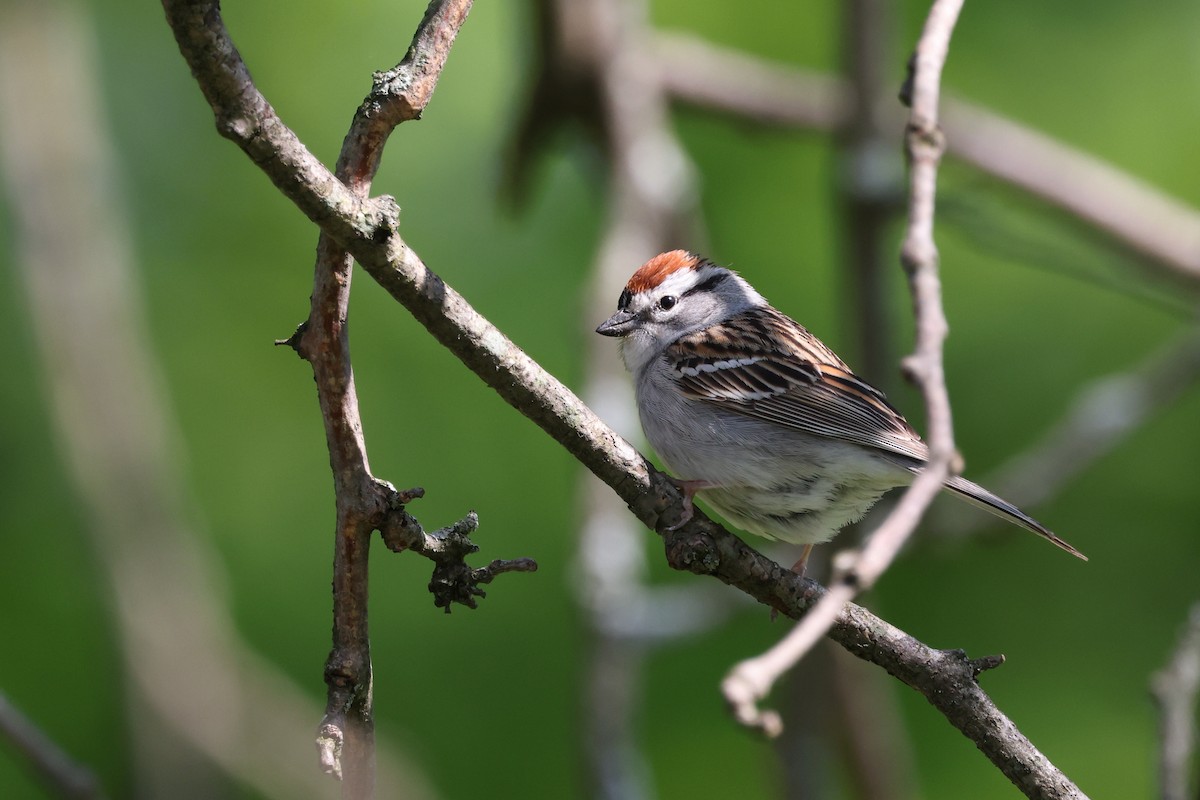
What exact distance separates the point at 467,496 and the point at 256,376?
1.21m

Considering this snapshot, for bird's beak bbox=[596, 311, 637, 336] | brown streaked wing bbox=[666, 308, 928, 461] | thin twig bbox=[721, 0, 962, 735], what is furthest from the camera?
bird's beak bbox=[596, 311, 637, 336]

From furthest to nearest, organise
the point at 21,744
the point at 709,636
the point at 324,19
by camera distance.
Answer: the point at 324,19
the point at 709,636
the point at 21,744

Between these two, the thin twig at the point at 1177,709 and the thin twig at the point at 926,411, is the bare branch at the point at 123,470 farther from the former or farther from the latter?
the thin twig at the point at 926,411

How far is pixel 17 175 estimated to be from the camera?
4.47 meters

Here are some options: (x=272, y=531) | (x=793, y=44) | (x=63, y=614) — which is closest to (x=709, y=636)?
(x=272, y=531)

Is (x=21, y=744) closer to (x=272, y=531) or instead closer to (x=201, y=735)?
(x=201, y=735)

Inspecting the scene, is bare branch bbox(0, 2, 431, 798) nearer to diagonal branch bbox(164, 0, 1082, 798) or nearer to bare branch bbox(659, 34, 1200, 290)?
diagonal branch bbox(164, 0, 1082, 798)

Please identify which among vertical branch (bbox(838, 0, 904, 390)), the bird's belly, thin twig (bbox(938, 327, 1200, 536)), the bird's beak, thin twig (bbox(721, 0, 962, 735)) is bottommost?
thin twig (bbox(721, 0, 962, 735))

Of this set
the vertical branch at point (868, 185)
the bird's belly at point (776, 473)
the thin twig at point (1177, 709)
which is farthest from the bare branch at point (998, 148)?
the thin twig at point (1177, 709)

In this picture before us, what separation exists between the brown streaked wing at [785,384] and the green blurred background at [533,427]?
118 centimetres

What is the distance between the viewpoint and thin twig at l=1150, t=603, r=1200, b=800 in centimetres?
266

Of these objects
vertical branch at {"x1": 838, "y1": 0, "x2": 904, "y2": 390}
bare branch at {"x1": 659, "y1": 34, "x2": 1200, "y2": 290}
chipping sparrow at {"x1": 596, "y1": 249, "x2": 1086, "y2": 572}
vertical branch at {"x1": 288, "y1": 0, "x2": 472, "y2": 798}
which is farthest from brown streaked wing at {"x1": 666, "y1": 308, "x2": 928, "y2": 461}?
bare branch at {"x1": 659, "y1": 34, "x2": 1200, "y2": 290}

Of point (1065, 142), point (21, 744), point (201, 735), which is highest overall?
point (1065, 142)

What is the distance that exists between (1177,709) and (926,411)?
1.72m
